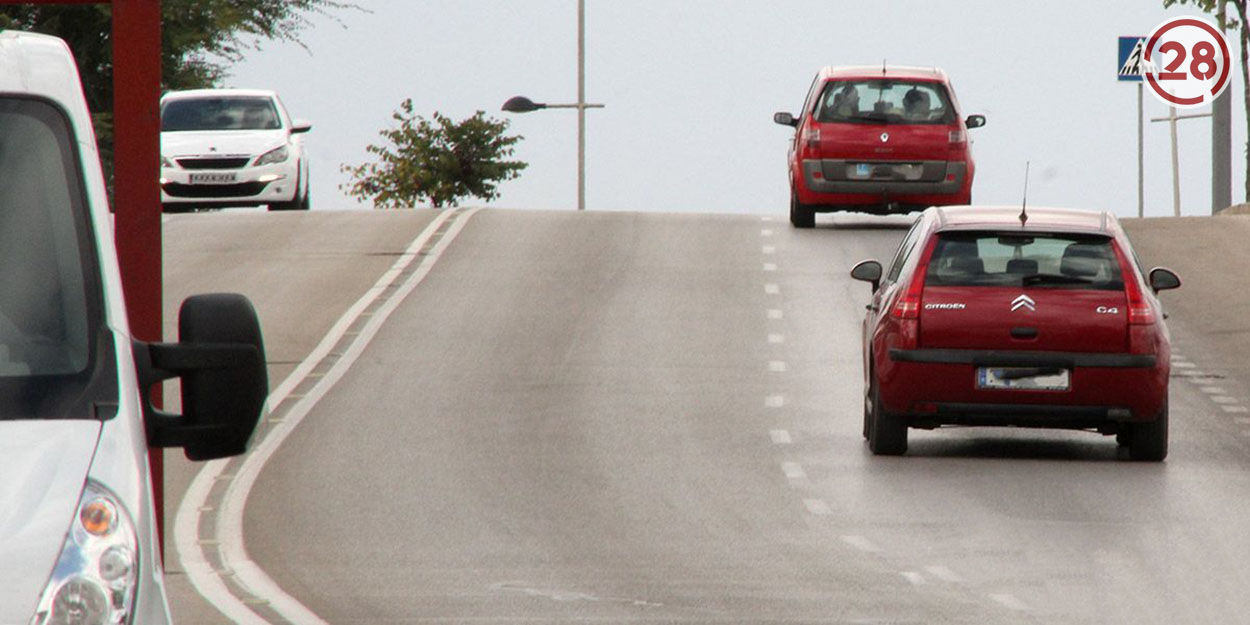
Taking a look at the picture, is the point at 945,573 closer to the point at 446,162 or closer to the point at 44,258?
the point at 44,258

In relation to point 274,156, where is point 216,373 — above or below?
above

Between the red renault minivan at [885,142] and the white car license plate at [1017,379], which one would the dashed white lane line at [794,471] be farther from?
the red renault minivan at [885,142]

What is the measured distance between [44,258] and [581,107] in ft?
223

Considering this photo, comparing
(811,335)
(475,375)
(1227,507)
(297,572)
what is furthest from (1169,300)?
(297,572)

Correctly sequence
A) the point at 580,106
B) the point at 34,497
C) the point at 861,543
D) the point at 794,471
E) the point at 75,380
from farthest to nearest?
the point at 580,106, the point at 794,471, the point at 861,543, the point at 75,380, the point at 34,497

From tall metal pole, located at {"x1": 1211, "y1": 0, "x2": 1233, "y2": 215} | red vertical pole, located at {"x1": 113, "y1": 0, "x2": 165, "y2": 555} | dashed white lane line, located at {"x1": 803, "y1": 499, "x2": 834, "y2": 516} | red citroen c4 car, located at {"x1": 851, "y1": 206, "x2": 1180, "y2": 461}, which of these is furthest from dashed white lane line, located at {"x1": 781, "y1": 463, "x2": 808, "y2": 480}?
tall metal pole, located at {"x1": 1211, "y1": 0, "x2": 1233, "y2": 215}

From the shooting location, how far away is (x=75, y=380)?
511 cm

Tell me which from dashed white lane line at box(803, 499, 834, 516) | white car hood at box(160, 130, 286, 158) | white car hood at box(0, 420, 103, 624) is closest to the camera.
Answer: white car hood at box(0, 420, 103, 624)

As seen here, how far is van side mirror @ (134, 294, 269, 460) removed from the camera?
527 centimetres

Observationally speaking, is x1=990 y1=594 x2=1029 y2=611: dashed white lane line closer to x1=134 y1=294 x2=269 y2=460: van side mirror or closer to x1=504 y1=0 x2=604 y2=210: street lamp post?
x1=134 y1=294 x2=269 y2=460: van side mirror

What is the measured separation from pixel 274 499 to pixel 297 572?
108 inches

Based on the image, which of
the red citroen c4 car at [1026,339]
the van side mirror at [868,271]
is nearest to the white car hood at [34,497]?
the red citroen c4 car at [1026,339]

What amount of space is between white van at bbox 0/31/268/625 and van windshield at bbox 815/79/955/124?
2559cm

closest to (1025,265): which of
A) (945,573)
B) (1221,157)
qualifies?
(945,573)
